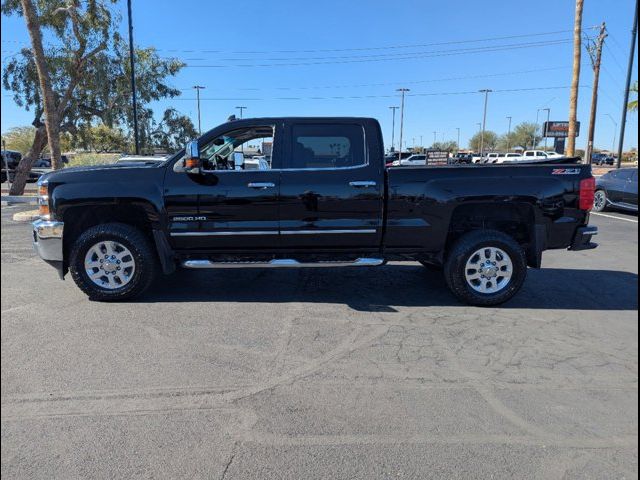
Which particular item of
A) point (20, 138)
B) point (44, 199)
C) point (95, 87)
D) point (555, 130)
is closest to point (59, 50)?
point (95, 87)

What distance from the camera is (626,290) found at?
19.3 feet

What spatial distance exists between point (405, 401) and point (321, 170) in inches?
109

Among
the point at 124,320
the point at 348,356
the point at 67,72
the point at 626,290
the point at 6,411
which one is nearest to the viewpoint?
the point at 6,411

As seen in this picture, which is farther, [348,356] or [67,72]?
[67,72]

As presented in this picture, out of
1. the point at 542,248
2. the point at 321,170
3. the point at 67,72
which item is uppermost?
the point at 67,72

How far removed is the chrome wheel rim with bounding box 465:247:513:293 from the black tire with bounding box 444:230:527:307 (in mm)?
33

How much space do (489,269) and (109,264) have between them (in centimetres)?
418

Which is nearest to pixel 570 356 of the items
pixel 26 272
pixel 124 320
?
pixel 124 320

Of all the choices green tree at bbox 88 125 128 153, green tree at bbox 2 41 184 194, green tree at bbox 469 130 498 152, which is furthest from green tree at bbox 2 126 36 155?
green tree at bbox 469 130 498 152

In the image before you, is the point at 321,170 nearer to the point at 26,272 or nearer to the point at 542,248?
the point at 542,248

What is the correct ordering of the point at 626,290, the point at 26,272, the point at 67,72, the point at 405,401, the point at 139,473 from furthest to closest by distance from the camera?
the point at 67,72 → the point at 26,272 → the point at 626,290 → the point at 405,401 → the point at 139,473

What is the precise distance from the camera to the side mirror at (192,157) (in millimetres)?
4867

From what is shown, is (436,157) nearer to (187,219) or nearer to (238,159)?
(238,159)

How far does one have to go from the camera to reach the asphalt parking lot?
257 centimetres
